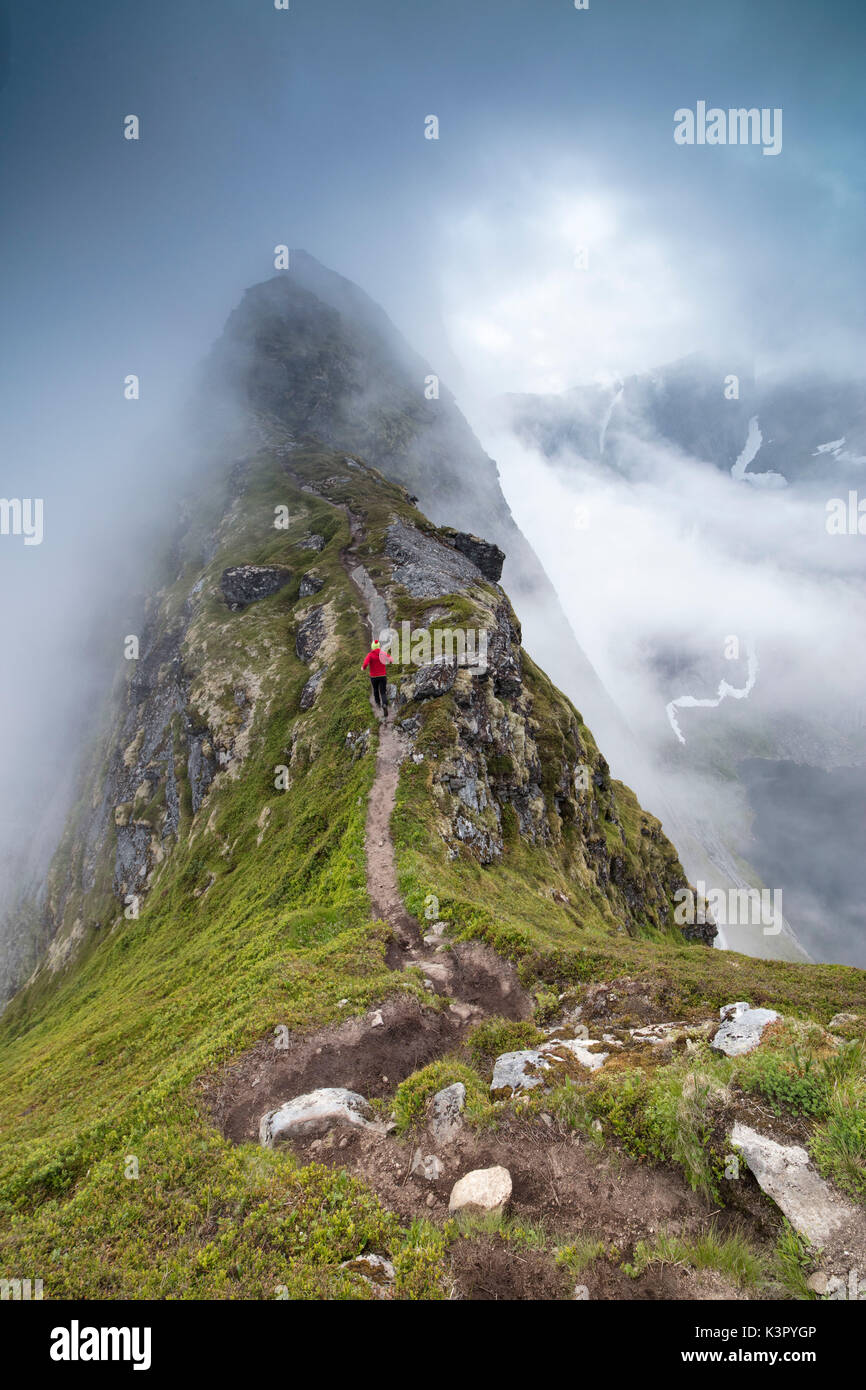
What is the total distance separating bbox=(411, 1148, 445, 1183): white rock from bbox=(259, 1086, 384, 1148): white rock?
145 cm

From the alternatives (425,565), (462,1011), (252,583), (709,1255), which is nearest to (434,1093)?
(462,1011)

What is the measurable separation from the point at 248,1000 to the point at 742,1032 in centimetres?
1435

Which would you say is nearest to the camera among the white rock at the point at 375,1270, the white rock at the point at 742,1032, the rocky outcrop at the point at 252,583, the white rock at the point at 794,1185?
the white rock at the point at 794,1185

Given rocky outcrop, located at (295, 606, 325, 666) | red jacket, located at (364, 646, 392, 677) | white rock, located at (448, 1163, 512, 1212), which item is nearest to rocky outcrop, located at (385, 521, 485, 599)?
rocky outcrop, located at (295, 606, 325, 666)

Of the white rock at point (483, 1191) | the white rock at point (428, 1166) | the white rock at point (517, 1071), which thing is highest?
the white rock at point (517, 1071)

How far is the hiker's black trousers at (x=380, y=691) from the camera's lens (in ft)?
120

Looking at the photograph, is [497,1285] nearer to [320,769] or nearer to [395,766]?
[395,766]

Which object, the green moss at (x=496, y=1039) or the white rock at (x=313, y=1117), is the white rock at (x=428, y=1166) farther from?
the green moss at (x=496, y=1039)

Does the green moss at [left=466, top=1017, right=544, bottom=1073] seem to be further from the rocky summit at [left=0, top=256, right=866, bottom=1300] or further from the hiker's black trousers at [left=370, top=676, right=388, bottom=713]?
the hiker's black trousers at [left=370, top=676, right=388, bottom=713]

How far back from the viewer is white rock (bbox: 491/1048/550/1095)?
1040 cm

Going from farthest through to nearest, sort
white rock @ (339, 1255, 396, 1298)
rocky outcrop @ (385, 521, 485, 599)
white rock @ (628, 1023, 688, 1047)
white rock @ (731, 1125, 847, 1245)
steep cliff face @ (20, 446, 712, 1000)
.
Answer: rocky outcrop @ (385, 521, 485, 599) < steep cliff face @ (20, 446, 712, 1000) < white rock @ (628, 1023, 688, 1047) < white rock @ (339, 1255, 396, 1298) < white rock @ (731, 1125, 847, 1245)

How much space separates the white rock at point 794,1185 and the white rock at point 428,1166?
5009mm

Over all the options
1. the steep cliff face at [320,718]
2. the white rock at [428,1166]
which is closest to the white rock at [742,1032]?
the white rock at [428,1166]

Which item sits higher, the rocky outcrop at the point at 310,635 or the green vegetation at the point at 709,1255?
the rocky outcrop at the point at 310,635
